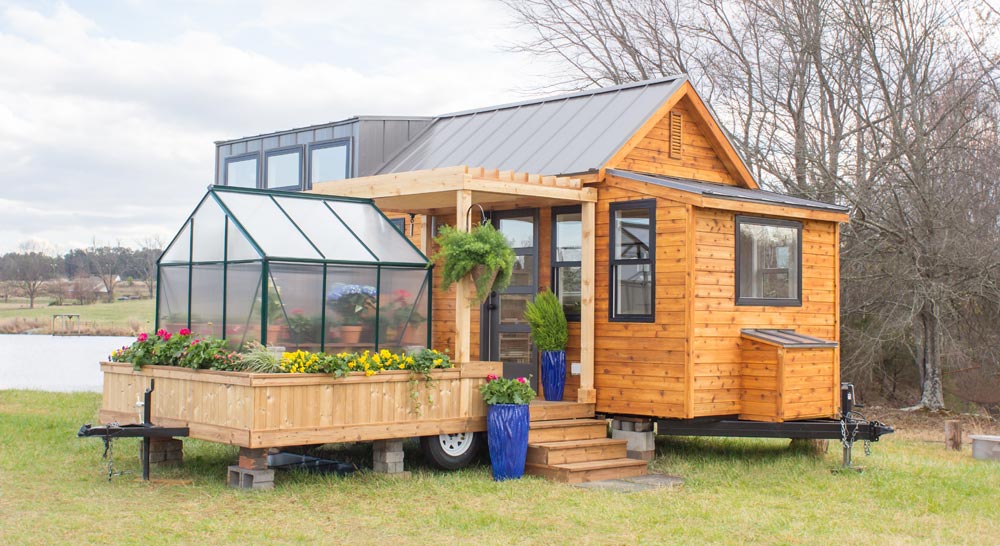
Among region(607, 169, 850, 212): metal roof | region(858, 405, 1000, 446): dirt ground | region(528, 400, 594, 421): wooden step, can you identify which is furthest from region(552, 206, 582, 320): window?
region(858, 405, 1000, 446): dirt ground

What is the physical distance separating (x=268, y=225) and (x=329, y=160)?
212 inches

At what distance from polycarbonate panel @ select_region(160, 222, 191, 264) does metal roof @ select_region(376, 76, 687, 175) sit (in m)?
4.10

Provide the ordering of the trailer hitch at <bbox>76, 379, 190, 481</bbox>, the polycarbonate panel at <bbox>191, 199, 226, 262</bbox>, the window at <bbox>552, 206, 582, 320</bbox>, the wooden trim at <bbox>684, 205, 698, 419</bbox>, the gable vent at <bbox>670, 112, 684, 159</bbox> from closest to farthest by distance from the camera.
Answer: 1. the trailer hitch at <bbox>76, 379, 190, 481</bbox>
2. the polycarbonate panel at <bbox>191, 199, 226, 262</bbox>
3. the wooden trim at <bbox>684, 205, 698, 419</bbox>
4. the window at <bbox>552, 206, 582, 320</bbox>
5. the gable vent at <bbox>670, 112, 684, 159</bbox>

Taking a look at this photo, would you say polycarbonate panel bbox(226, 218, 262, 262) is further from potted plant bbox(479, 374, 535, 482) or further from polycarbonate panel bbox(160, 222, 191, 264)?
potted plant bbox(479, 374, 535, 482)

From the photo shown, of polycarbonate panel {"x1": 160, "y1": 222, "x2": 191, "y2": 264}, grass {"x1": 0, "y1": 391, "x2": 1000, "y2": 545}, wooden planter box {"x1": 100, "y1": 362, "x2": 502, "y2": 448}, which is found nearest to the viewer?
grass {"x1": 0, "y1": 391, "x2": 1000, "y2": 545}

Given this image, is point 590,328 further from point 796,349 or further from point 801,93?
point 801,93

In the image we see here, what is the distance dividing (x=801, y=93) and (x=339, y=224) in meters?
12.8

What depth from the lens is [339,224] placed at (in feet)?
38.1

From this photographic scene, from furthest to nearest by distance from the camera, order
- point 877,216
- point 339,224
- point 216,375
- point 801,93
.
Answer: point 801,93, point 877,216, point 339,224, point 216,375

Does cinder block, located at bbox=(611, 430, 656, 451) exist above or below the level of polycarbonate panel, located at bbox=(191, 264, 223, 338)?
below

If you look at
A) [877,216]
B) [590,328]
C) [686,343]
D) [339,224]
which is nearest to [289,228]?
[339,224]

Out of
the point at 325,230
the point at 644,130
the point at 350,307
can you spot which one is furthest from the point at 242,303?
the point at 644,130

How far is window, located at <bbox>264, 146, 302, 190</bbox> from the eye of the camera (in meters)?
16.5

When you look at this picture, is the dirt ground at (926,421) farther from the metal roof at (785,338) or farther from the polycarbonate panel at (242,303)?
the polycarbonate panel at (242,303)
